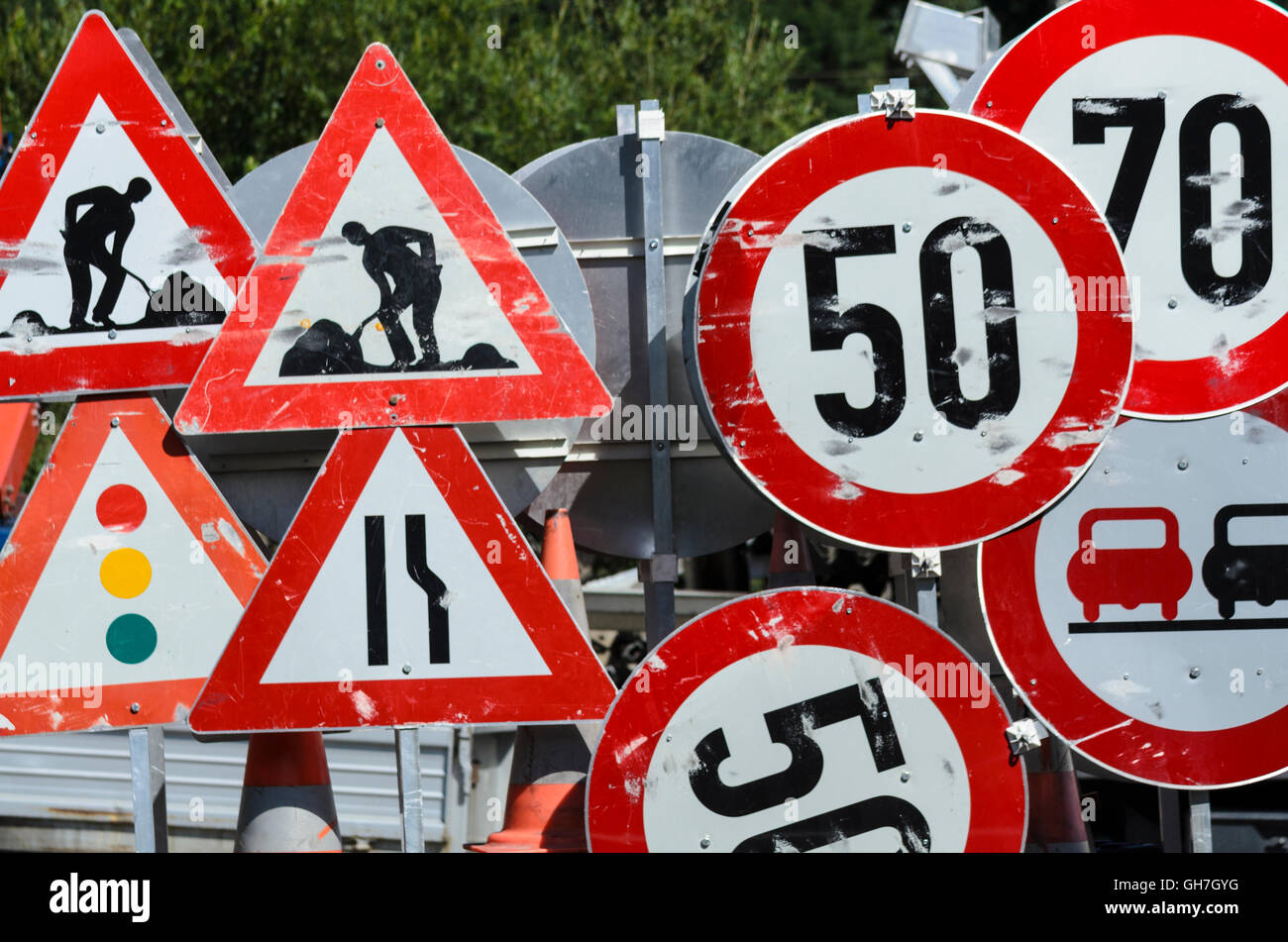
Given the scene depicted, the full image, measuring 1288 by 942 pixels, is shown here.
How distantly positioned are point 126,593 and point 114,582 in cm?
3

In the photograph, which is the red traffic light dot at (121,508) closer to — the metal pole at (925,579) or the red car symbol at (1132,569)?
the metal pole at (925,579)

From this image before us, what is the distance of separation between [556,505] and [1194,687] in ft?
5.16

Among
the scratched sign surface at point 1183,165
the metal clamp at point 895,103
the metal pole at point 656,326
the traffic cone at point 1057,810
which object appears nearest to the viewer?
the metal clamp at point 895,103

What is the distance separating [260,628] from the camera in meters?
2.93

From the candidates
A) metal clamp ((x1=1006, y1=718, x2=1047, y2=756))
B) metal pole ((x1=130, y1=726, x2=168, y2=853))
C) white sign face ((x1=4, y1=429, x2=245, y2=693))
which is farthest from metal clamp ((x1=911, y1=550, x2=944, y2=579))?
metal pole ((x1=130, y1=726, x2=168, y2=853))

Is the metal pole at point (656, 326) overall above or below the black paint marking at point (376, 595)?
above

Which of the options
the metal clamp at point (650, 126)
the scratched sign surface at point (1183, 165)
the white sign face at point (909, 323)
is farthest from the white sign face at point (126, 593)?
the scratched sign surface at point (1183, 165)

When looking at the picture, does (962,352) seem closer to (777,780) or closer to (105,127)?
(777,780)

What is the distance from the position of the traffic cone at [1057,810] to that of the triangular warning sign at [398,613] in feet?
4.83

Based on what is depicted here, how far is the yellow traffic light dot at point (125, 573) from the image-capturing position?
3.07 meters

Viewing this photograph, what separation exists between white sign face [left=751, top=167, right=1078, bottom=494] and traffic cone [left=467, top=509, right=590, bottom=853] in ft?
3.09

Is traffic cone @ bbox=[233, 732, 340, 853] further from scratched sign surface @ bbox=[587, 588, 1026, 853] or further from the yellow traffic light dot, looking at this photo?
scratched sign surface @ bbox=[587, 588, 1026, 853]

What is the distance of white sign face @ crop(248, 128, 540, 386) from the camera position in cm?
294
